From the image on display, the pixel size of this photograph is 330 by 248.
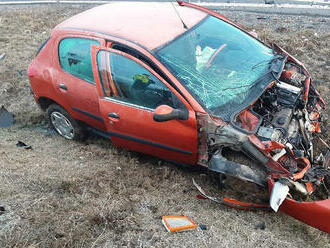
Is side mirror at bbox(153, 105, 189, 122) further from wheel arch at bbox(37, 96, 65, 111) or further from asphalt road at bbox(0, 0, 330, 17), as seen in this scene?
asphalt road at bbox(0, 0, 330, 17)

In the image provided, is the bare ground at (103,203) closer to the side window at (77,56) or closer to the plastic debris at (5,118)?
the plastic debris at (5,118)

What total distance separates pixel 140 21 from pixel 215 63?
1.09m

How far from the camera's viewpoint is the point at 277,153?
3.53m

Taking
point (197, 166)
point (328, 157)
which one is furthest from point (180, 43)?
point (328, 157)

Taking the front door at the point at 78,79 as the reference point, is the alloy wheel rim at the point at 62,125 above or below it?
below

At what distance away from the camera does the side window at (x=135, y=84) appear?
3797 millimetres

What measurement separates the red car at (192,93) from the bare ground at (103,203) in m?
0.26

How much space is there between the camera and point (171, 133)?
3.82m

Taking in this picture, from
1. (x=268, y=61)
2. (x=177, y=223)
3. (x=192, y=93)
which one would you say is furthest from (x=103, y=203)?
(x=268, y=61)

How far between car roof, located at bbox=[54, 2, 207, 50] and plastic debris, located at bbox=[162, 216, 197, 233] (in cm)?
183

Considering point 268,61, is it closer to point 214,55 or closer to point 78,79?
point 214,55

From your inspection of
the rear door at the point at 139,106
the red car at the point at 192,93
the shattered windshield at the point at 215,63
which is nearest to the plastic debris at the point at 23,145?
the red car at the point at 192,93

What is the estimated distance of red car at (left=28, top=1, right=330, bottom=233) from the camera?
3.50 metres

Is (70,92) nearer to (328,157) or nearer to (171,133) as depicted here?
(171,133)
